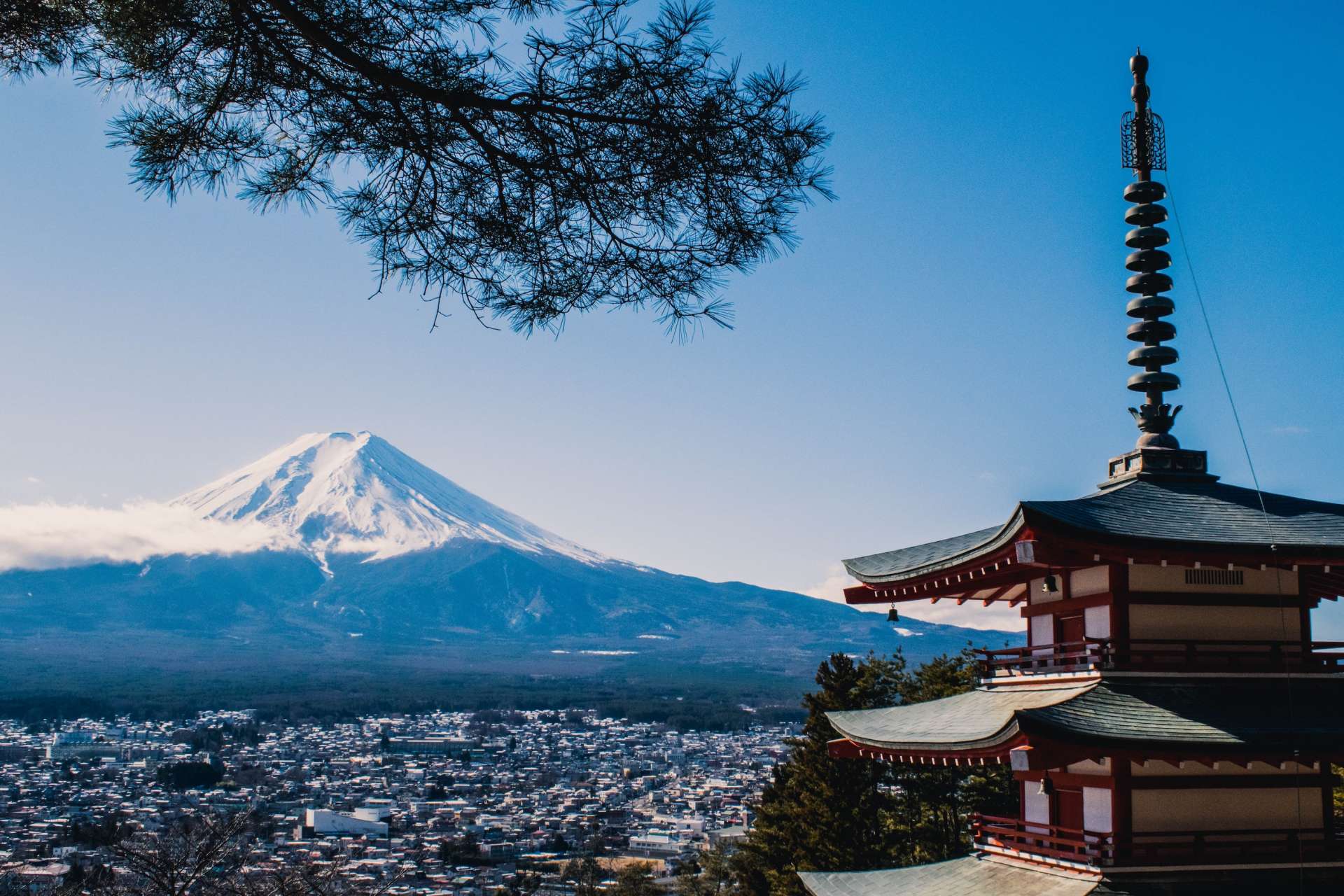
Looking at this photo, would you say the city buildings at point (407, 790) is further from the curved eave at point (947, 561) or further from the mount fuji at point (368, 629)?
the mount fuji at point (368, 629)

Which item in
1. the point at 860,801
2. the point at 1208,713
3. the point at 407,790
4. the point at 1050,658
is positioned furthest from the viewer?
the point at 407,790

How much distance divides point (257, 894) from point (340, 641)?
157626mm

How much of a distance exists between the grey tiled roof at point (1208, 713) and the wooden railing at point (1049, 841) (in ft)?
3.16

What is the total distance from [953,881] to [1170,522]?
3916 millimetres

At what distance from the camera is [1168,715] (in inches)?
387

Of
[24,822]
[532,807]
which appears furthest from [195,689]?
[24,822]

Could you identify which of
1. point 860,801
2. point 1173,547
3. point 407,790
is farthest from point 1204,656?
point 407,790

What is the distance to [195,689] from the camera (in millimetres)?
116750

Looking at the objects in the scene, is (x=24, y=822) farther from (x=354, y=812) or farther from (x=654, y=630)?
(x=654, y=630)

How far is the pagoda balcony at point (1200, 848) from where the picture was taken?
32.3 feet

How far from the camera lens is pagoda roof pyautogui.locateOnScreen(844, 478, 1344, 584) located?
32.4 ft

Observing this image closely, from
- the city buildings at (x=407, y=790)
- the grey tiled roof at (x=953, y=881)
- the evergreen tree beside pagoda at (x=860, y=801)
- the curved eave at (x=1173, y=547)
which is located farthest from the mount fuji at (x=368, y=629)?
the curved eave at (x=1173, y=547)

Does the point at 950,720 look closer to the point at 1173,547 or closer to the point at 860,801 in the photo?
the point at 1173,547

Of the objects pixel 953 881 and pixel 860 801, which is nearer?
pixel 953 881
